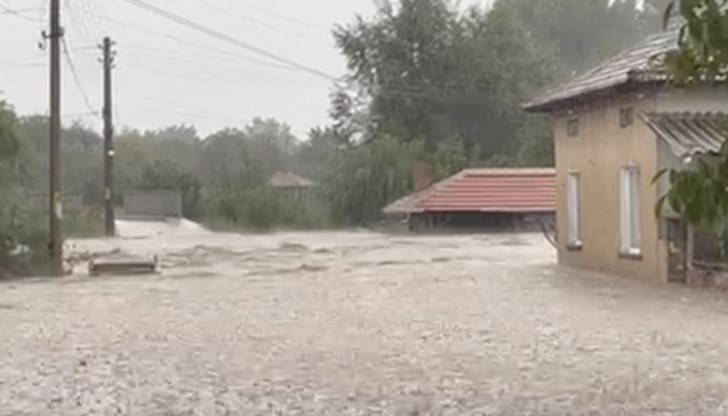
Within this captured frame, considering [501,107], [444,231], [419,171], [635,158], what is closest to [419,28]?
[501,107]

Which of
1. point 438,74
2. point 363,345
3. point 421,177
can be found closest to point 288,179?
point 438,74

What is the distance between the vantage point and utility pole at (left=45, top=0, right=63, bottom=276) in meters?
27.3

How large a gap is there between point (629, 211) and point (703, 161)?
2097 cm

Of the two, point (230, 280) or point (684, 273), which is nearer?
point (684, 273)

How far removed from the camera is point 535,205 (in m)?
45.8

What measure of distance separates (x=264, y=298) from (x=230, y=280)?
456 centimetres

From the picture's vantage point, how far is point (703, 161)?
7.27ft

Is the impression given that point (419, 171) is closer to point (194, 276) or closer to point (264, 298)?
point (194, 276)

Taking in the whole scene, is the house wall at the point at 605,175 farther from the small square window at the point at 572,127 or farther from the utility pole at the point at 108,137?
the utility pole at the point at 108,137

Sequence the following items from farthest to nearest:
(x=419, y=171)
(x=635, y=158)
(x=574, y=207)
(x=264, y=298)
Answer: (x=419, y=171), (x=574, y=207), (x=635, y=158), (x=264, y=298)

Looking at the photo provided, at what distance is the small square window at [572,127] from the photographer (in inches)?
1012

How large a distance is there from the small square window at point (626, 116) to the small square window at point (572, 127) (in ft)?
9.29

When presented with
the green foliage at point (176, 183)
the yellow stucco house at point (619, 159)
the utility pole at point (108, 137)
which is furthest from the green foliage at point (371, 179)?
the yellow stucco house at point (619, 159)

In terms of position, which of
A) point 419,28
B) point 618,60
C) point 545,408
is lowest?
point 545,408
